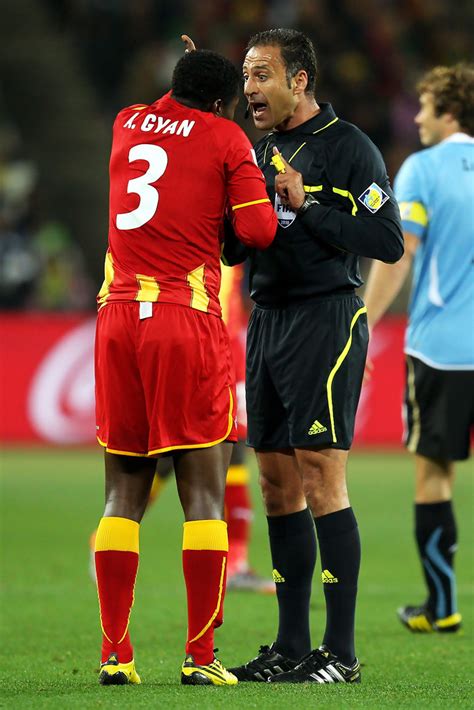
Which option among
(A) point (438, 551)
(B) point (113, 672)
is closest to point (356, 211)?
(B) point (113, 672)

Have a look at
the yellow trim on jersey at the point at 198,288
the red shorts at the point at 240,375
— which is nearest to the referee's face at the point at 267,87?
the yellow trim on jersey at the point at 198,288

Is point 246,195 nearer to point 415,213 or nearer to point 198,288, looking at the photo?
point 198,288

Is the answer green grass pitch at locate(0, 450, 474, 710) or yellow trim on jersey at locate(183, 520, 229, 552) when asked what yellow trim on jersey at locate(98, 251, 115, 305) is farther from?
green grass pitch at locate(0, 450, 474, 710)

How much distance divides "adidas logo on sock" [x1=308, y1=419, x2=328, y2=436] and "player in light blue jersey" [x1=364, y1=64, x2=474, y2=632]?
162cm

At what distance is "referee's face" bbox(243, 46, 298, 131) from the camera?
15.8 ft

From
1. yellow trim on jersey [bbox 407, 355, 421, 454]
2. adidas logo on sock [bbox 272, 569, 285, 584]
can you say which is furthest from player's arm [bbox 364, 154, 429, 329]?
adidas logo on sock [bbox 272, 569, 285, 584]

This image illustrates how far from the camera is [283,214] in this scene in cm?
489

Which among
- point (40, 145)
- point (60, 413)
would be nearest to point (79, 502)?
point (60, 413)

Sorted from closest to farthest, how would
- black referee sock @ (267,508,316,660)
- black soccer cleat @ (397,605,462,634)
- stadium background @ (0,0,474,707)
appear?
black referee sock @ (267,508,316,660) → stadium background @ (0,0,474,707) → black soccer cleat @ (397,605,462,634)

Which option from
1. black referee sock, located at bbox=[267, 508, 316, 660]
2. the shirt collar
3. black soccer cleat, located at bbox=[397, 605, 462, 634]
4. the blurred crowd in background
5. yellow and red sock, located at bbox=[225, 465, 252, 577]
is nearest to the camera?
black referee sock, located at bbox=[267, 508, 316, 660]

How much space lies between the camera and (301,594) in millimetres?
4984

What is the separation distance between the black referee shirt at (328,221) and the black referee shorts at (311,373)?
8cm

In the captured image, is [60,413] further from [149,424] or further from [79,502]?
[149,424]

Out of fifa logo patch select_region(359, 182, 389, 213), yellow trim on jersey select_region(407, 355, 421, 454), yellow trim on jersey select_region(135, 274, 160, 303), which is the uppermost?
fifa logo patch select_region(359, 182, 389, 213)
